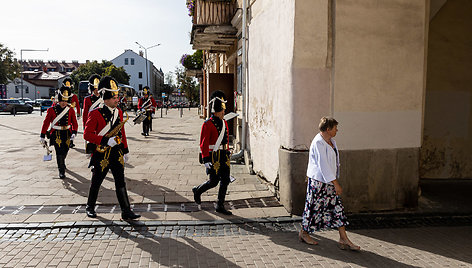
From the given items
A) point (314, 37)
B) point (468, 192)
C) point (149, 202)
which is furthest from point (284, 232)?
point (468, 192)

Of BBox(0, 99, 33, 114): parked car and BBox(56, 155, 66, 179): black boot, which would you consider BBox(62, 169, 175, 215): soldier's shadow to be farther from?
BBox(0, 99, 33, 114): parked car

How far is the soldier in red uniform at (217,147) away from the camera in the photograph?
216 inches

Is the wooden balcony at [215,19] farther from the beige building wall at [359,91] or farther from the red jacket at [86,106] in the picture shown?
the beige building wall at [359,91]

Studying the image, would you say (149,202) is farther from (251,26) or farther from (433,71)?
(433,71)

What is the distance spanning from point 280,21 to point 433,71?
3808mm

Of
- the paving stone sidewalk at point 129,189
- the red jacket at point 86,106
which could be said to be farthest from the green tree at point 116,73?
the red jacket at point 86,106

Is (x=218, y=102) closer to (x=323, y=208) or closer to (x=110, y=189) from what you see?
(x=323, y=208)

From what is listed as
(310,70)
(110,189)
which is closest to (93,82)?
(110,189)

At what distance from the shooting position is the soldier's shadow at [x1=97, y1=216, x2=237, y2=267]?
4.08 metres

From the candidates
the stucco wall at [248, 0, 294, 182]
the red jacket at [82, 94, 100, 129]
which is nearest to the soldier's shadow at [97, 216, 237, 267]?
the stucco wall at [248, 0, 294, 182]

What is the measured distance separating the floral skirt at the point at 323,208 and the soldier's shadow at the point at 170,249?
3.59ft

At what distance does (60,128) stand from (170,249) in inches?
181

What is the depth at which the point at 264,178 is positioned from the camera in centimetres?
754

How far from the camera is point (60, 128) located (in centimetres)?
777
